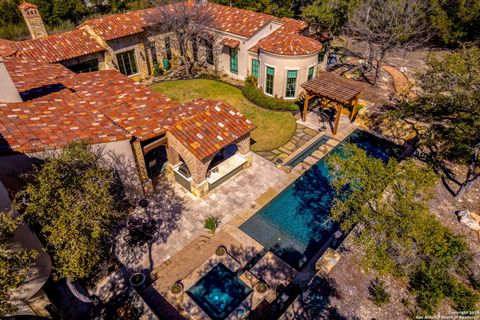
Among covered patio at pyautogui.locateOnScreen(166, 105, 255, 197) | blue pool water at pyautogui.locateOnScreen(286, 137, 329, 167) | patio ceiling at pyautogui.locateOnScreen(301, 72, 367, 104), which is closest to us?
covered patio at pyautogui.locateOnScreen(166, 105, 255, 197)

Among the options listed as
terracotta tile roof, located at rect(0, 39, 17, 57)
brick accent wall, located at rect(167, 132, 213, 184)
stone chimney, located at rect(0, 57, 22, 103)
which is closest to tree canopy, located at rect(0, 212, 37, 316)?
brick accent wall, located at rect(167, 132, 213, 184)

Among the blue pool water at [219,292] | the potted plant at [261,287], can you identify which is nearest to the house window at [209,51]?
the blue pool water at [219,292]

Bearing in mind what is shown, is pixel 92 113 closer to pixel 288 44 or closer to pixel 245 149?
pixel 245 149

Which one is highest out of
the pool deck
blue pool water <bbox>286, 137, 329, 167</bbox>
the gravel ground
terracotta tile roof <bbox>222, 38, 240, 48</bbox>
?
terracotta tile roof <bbox>222, 38, 240, 48</bbox>

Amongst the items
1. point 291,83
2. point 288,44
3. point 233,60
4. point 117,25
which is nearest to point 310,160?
point 291,83

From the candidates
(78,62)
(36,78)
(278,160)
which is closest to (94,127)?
(36,78)

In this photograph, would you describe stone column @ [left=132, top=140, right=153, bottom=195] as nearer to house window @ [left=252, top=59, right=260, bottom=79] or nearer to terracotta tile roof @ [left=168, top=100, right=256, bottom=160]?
terracotta tile roof @ [left=168, top=100, right=256, bottom=160]
